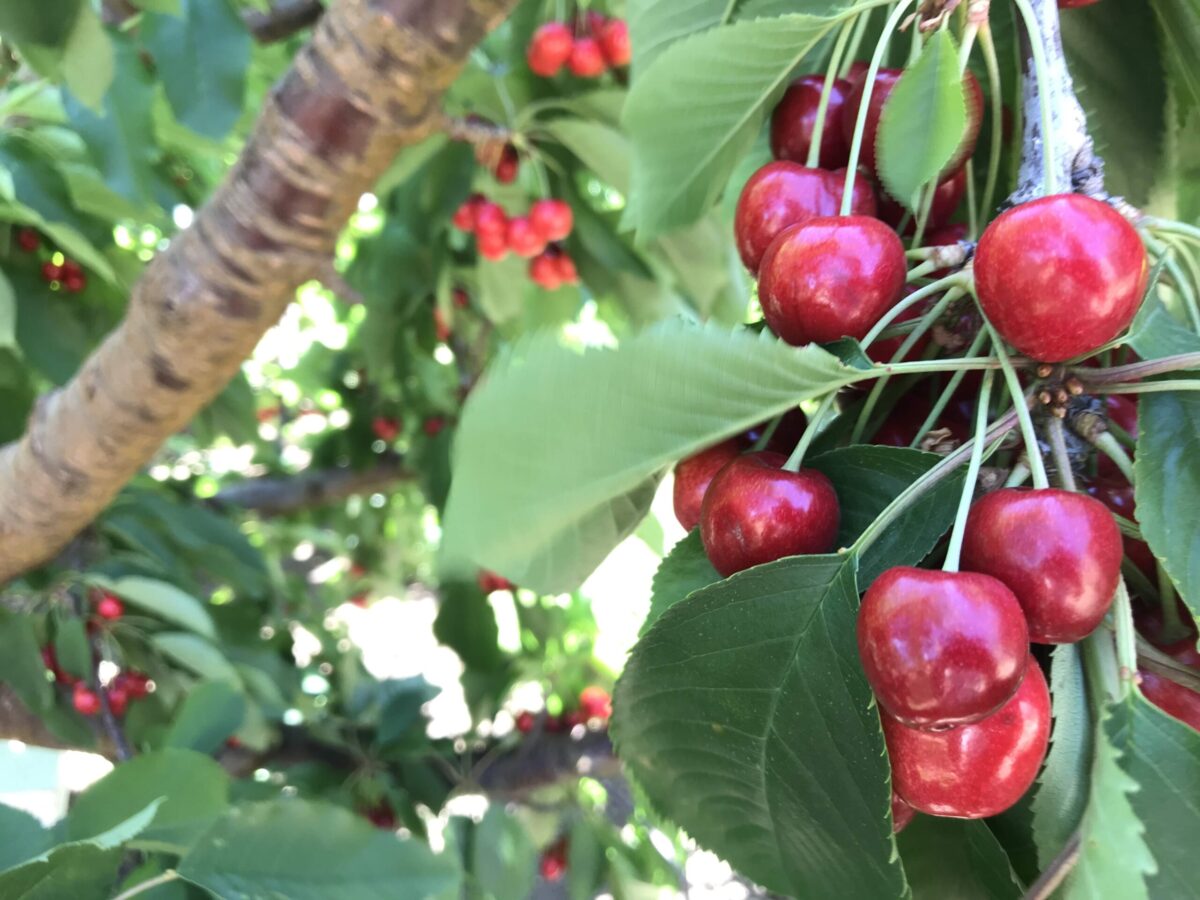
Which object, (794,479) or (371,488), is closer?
(794,479)

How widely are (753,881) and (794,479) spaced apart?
166 millimetres

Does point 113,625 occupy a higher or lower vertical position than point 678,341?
lower

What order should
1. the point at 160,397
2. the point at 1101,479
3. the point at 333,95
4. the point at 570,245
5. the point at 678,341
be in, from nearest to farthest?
1. the point at 678,341
2. the point at 1101,479
3. the point at 333,95
4. the point at 160,397
5. the point at 570,245

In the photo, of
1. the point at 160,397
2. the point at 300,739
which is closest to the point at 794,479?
the point at 160,397

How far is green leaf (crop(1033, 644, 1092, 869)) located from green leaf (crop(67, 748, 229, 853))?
57 cm

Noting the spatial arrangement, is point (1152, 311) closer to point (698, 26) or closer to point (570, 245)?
point (698, 26)

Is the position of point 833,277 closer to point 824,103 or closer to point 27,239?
point 824,103

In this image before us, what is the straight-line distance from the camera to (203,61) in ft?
3.05

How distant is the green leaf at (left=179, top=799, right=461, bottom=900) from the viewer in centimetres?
57

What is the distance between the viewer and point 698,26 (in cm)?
51

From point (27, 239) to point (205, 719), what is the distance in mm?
832

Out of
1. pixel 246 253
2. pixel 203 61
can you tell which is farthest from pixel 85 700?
pixel 203 61

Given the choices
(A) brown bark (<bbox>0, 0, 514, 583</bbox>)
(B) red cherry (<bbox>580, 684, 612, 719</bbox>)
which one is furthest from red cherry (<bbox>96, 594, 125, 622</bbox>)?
(B) red cherry (<bbox>580, 684, 612, 719</bbox>)

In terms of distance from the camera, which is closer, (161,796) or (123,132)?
(161,796)
